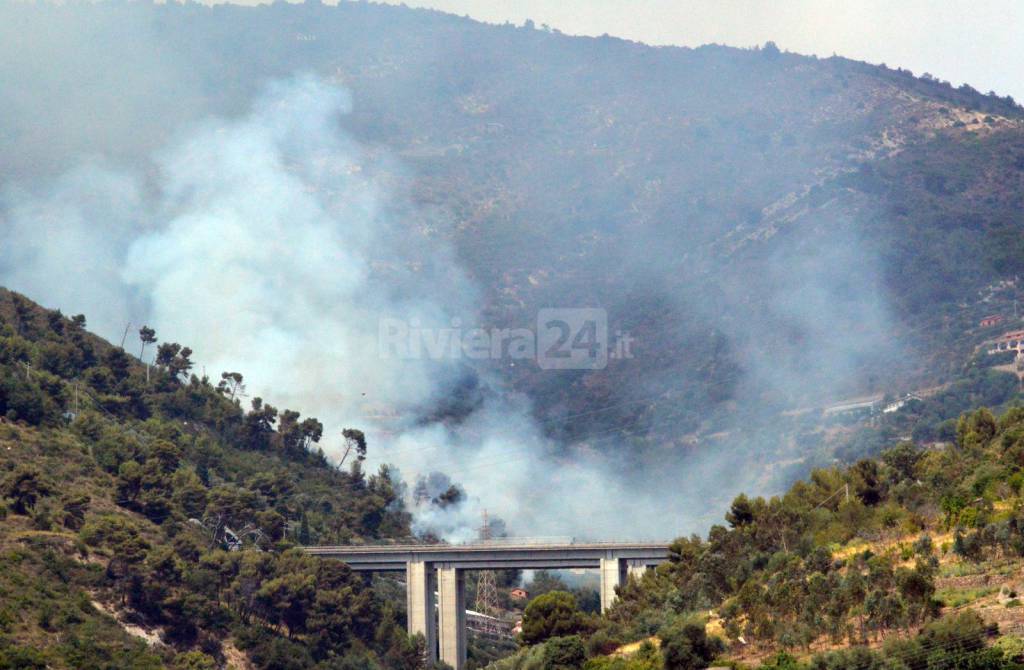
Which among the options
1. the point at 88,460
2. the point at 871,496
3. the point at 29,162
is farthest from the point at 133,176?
the point at 871,496

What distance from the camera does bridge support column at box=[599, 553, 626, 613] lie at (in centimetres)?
Answer: 9531

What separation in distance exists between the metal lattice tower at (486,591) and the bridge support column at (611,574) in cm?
2538

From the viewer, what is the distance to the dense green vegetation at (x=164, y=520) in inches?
3248

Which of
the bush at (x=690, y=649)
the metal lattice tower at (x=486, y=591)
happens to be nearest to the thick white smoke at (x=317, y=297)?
the metal lattice tower at (x=486, y=591)

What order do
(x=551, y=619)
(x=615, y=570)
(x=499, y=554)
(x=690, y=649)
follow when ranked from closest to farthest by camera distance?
(x=690, y=649)
(x=551, y=619)
(x=615, y=570)
(x=499, y=554)

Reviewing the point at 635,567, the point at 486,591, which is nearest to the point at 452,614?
the point at 635,567

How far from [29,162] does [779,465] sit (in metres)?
100

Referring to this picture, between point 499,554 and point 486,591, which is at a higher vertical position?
point 486,591

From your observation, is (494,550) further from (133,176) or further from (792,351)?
(133,176)

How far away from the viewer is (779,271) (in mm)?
189125

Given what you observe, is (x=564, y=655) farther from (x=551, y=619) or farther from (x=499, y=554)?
(x=499, y=554)

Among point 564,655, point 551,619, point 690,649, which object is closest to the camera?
point 690,649

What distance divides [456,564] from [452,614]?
119 inches

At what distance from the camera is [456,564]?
99.9 meters
